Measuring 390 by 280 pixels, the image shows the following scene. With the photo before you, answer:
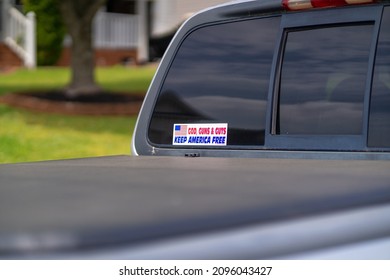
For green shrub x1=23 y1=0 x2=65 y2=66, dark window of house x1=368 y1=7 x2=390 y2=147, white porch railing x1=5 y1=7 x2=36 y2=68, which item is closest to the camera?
dark window of house x1=368 y1=7 x2=390 y2=147

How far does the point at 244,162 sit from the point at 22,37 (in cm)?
2323

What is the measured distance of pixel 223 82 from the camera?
11.6ft

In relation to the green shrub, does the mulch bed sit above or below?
below

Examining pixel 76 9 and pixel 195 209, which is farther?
pixel 76 9

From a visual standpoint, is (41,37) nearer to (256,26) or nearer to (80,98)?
(80,98)

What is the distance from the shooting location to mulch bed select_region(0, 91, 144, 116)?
14.6 metres

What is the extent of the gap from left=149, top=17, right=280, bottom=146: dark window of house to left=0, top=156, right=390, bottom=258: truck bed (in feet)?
2.50

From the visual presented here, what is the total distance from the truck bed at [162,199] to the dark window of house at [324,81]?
0.52 meters

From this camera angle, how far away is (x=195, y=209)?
1.61 metres

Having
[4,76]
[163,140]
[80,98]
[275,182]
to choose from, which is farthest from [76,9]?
[275,182]

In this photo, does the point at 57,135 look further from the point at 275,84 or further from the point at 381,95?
the point at 381,95

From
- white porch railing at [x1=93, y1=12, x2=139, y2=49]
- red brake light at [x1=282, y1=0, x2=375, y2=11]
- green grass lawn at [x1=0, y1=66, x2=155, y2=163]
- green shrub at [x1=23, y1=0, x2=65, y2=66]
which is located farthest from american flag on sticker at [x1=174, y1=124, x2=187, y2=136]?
white porch railing at [x1=93, y1=12, x2=139, y2=49]

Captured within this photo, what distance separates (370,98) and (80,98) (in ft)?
42.2

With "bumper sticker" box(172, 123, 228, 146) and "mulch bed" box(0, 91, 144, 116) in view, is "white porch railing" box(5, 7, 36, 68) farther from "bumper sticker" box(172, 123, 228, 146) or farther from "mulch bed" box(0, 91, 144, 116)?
"bumper sticker" box(172, 123, 228, 146)
